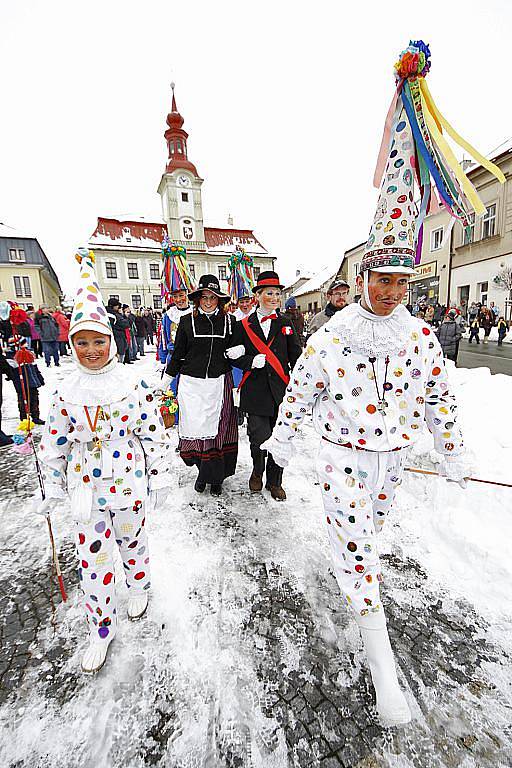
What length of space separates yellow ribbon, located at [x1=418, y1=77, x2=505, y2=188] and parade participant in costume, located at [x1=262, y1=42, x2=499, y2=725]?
2cm

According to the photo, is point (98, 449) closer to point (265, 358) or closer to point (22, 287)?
point (265, 358)

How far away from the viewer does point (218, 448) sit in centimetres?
369

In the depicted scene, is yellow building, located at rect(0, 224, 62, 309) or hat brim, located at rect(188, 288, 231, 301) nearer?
hat brim, located at rect(188, 288, 231, 301)

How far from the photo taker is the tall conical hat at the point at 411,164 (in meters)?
1.82

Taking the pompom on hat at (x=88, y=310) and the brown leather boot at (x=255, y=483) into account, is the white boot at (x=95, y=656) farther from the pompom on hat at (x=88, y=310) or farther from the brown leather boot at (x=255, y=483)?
the brown leather boot at (x=255, y=483)

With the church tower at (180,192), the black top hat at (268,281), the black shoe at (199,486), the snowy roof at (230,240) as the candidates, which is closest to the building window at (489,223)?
the snowy roof at (230,240)

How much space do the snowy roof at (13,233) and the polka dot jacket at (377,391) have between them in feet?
153

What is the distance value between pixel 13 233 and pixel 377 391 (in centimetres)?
4799

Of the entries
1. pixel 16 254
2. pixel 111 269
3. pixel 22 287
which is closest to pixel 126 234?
pixel 111 269

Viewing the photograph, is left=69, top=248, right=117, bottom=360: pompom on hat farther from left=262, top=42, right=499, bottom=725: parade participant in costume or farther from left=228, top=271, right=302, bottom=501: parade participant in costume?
left=228, top=271, right=302, bottom=501: parade participant in costume

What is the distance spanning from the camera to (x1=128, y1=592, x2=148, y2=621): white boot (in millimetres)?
2234

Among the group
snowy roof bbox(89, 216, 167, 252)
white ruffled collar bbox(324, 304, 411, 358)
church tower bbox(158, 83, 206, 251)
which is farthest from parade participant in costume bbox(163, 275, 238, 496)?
snowy roof bbox(89, 216, 167, 252)

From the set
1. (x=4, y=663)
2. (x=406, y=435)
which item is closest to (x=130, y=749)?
(x=4, y=663)

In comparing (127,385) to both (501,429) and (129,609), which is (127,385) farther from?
(501,429)
